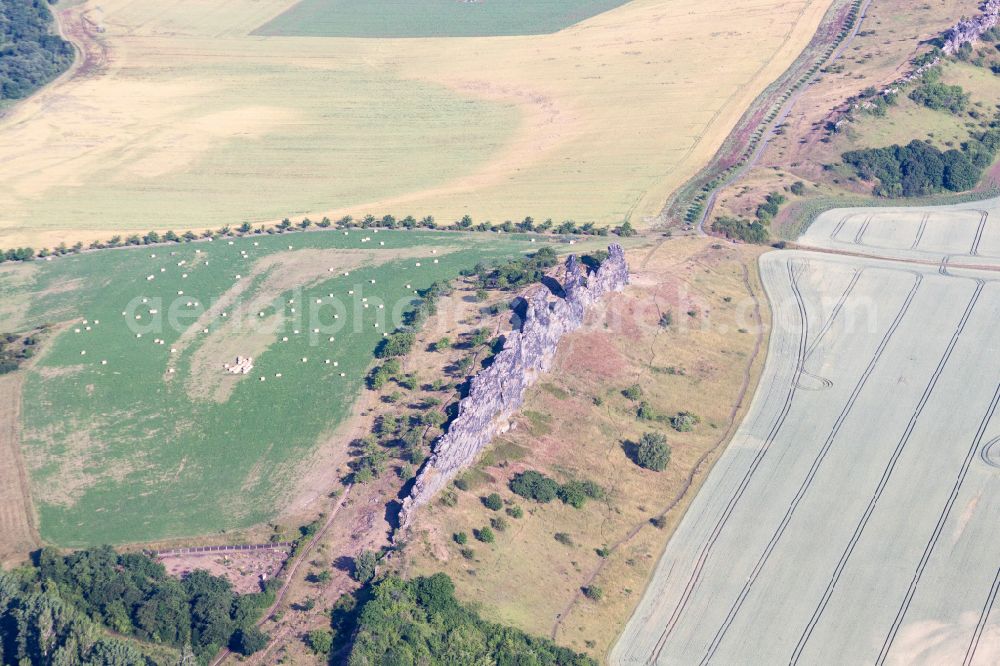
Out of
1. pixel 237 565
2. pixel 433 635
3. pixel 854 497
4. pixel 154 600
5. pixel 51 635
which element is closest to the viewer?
pixel 51 635

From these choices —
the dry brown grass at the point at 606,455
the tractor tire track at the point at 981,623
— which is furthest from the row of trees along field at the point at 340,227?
the tractor tire track at the point at 981,623

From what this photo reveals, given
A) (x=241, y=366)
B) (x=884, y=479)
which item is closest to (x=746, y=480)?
(x=884, y=479)

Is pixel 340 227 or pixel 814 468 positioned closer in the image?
pixel 814 468

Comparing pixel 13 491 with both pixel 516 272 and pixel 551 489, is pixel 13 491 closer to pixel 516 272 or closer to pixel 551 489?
pixel 551 489

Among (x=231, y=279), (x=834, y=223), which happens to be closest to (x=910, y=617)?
(x=834, y=223)

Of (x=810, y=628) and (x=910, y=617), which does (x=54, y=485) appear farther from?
(x=910, y=617)

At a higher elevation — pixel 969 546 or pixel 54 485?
pixel 54 485
